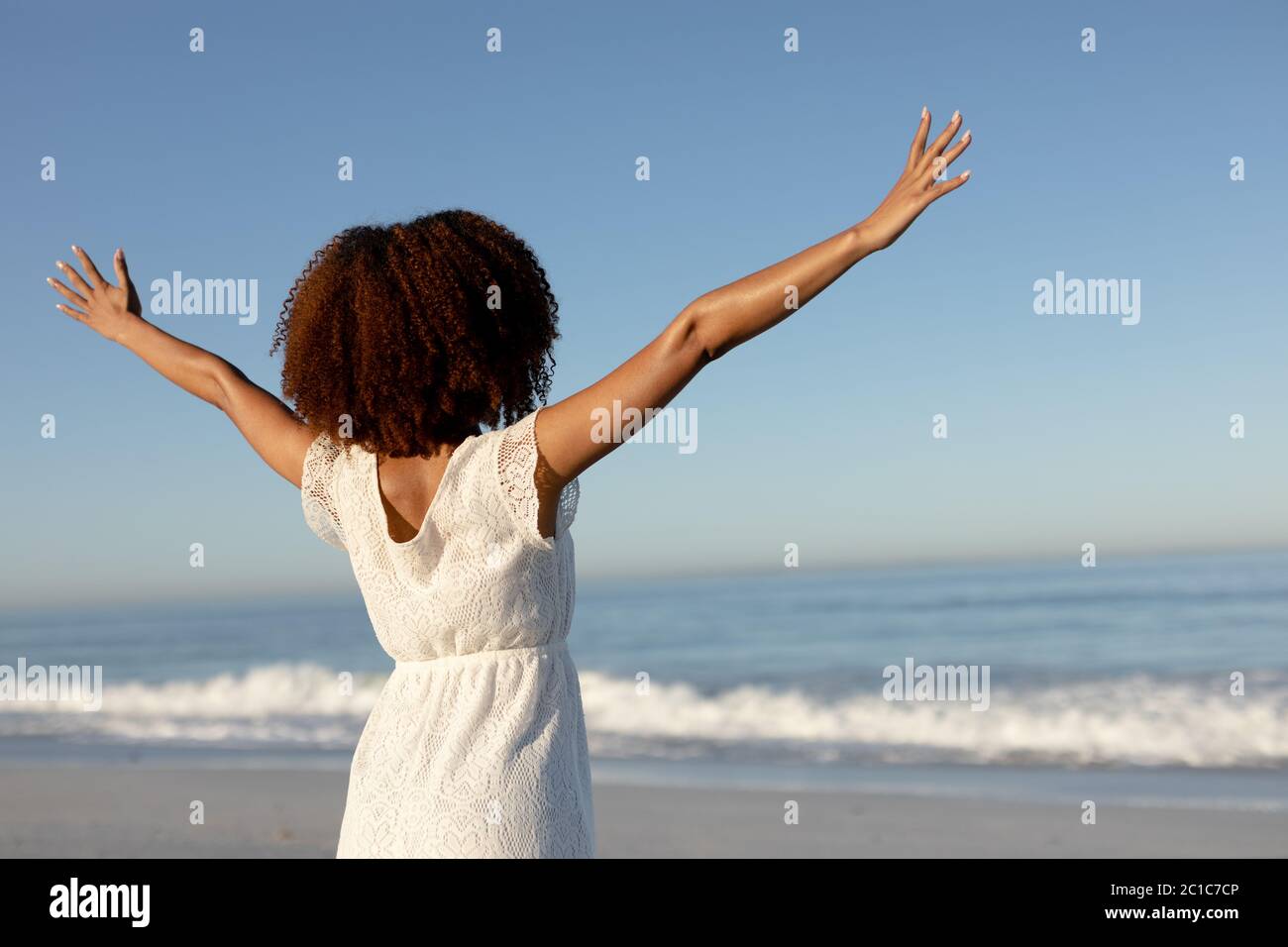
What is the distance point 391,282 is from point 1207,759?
27.2ft

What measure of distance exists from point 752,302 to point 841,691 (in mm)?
12016

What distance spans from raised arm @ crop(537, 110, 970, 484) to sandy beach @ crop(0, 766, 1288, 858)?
16.6 ft

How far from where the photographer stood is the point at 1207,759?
27.6ft

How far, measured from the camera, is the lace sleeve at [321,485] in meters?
1.90

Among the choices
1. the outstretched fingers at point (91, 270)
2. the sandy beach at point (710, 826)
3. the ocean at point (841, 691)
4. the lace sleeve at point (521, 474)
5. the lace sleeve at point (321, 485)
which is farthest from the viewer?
the ocean at point (841, 691)

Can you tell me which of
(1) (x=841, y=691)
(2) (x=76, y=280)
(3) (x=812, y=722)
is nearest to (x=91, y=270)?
(2) (x=76, y=280)

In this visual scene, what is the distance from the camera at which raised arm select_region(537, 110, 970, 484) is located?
1.47 metres

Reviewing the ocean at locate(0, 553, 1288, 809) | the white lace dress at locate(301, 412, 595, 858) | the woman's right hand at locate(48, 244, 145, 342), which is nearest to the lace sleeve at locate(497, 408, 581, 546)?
the white lace dress at locate(301, 412, 595, 858)

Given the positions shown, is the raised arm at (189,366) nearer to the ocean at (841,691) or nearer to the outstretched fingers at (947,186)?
the outstretched fingers at (947,186)

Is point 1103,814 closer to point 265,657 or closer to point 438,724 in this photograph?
point 438,724

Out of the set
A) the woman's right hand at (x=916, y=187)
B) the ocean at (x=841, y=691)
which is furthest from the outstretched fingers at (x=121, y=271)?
the ocean at (x=841, y=691)

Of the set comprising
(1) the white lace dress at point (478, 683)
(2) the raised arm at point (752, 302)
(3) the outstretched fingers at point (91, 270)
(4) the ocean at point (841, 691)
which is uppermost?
(3) the outstretched fingers at point (91, 270)

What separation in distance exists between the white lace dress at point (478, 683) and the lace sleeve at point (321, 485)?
12 centimetres

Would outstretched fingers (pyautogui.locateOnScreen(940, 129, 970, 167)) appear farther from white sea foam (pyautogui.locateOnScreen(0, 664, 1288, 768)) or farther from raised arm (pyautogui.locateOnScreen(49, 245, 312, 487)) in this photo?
white sea foam (pyautogui.locateOnScreen(0, 664, 1288, 768))
